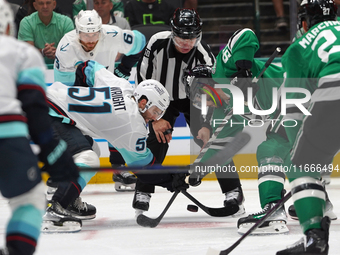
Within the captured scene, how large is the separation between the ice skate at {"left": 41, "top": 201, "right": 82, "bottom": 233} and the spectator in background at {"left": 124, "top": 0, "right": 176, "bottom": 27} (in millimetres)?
2352

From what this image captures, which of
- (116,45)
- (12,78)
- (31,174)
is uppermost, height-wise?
(12,78)

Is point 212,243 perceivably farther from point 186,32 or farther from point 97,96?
point 186,32

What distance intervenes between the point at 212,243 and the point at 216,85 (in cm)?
108

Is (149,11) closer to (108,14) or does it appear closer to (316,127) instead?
(108,14)

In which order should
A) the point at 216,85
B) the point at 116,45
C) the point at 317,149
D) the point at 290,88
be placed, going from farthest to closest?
1. the point at 116,45
2. the point at 216,85
3. the point at 290,88
4. the point at 317,149

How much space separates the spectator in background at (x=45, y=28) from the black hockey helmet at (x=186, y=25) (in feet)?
4.67

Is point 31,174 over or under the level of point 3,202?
over

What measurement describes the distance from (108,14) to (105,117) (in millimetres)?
2115

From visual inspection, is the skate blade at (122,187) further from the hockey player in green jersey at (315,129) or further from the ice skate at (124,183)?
the hockey player in green jersey at (315,129)

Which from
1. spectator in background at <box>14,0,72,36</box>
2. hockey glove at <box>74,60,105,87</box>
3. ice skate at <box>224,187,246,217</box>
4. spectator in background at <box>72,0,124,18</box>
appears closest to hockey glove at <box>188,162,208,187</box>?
ice skate at <box>224,187,246,217</box>

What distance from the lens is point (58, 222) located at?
2975mm

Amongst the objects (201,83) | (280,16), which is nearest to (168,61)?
(201,83)

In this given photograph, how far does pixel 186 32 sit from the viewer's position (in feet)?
12.0

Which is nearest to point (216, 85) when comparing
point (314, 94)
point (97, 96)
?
point (97, 96)
